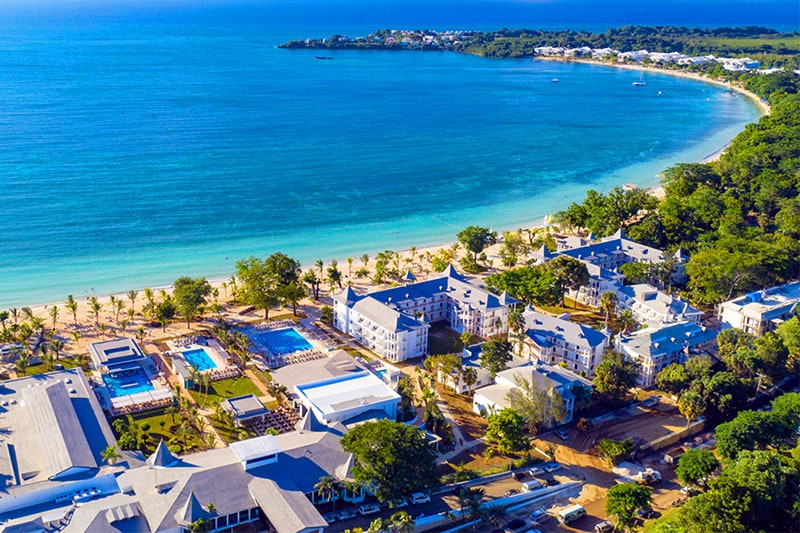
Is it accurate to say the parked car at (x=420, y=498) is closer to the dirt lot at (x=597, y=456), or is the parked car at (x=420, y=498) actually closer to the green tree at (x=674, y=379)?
the dirt lot at (x=597, y=456)

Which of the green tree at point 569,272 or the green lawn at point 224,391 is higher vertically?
the green tree at point 569,272

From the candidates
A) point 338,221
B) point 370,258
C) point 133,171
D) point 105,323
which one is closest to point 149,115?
point 133,171

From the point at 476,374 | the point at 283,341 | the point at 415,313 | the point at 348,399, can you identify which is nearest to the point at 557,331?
the point at 476,374

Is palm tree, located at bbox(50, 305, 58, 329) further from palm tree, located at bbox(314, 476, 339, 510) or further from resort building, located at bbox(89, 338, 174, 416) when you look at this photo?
palm tree, located at bbox(314, 476, 339, 510)

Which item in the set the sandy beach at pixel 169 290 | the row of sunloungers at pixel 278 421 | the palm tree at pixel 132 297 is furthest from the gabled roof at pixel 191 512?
the palm tree at pixel 132 297

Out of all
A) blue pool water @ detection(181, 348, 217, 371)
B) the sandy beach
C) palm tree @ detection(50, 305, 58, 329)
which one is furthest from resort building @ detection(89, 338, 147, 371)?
palm tree @ detection(50, 305, 58, 329)

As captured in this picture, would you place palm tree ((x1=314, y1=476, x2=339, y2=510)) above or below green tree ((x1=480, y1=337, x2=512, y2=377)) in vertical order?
below
